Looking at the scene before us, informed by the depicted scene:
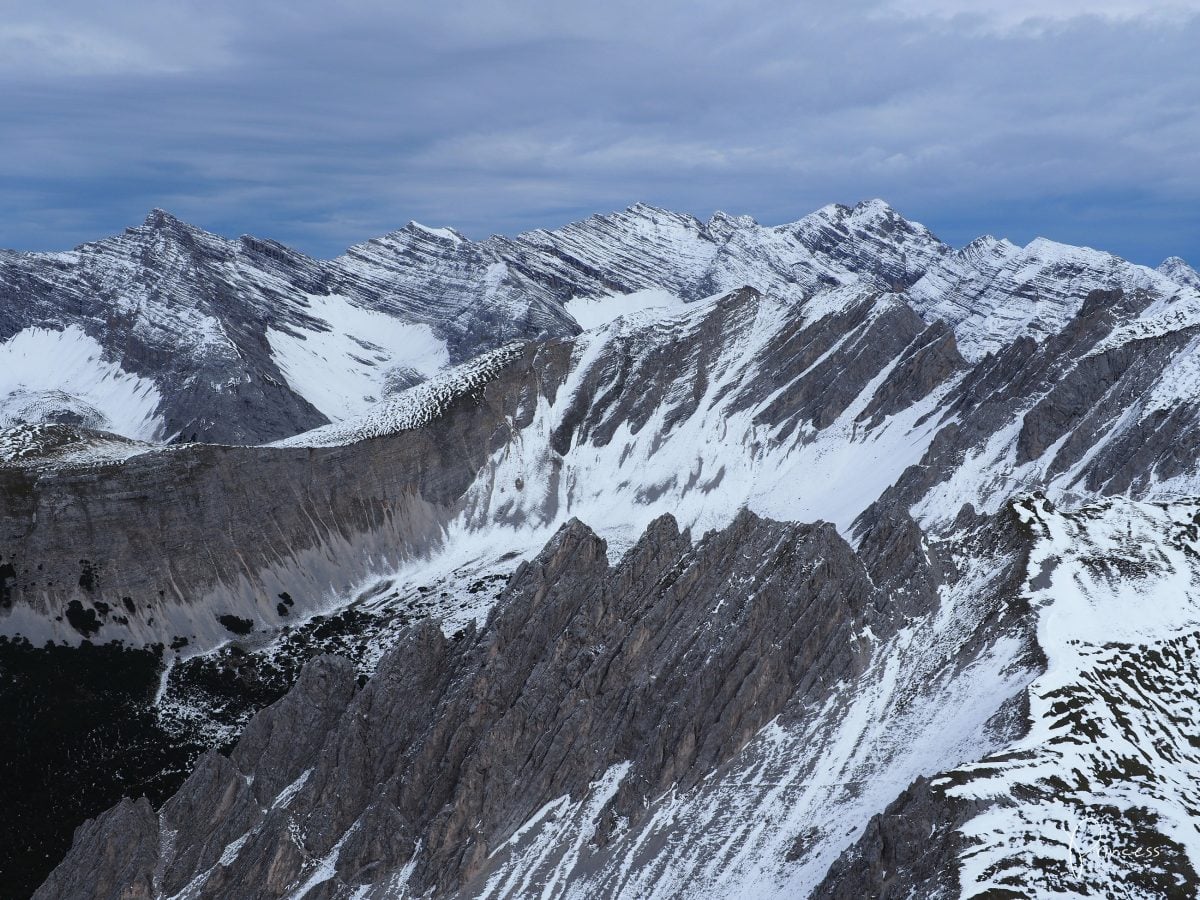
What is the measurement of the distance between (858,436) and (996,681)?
97.3 m

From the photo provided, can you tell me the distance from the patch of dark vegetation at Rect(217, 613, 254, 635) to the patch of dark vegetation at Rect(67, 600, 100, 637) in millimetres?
15717

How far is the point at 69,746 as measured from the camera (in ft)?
408

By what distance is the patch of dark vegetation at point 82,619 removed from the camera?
148000 millimetres

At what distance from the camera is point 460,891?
3428 inches

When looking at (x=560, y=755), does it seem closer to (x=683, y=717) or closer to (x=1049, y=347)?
(x=683, y=717)

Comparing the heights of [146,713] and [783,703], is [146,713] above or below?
below

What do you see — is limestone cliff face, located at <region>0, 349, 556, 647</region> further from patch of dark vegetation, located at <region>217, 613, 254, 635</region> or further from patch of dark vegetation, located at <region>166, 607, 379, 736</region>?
patch of dark vegetation, located at <region>166, 607, 379, 736</region>

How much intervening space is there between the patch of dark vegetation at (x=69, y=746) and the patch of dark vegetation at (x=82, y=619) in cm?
236

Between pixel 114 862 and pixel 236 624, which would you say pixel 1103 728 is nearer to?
pixel 114 862

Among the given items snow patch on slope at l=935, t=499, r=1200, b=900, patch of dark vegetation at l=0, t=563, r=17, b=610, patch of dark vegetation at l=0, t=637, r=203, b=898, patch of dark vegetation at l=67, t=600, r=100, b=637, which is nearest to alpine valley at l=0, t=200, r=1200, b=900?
snow patch on slope at l=935, t=499, r=1200, b=900

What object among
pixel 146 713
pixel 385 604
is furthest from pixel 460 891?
pixel 385 604

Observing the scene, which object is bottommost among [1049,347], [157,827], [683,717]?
[157,827]

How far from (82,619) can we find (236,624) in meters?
19.1

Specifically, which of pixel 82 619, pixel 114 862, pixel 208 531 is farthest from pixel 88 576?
pixel 114 862
